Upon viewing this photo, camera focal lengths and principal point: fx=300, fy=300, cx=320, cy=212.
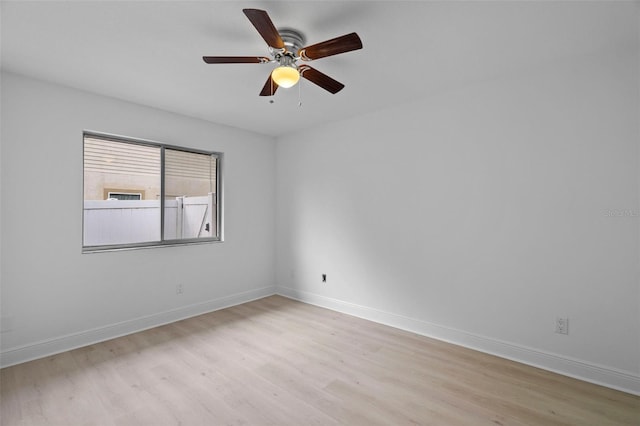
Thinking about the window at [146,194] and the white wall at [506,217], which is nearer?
the white wall at [506,217]

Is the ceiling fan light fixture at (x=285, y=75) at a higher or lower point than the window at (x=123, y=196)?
higher

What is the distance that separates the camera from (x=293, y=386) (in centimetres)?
227

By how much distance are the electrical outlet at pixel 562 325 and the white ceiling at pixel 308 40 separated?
2120mm

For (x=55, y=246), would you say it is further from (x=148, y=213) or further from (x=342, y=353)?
(x=342, y=353)

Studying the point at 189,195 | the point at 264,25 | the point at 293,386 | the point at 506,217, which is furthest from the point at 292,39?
the point at 189,195

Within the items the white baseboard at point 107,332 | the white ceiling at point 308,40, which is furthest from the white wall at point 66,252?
the white ceiling at point 308,40

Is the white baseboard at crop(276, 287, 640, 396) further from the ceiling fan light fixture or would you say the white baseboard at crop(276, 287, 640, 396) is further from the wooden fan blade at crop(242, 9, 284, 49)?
the wooden fan blade at crop(242, 9, 284, 49)

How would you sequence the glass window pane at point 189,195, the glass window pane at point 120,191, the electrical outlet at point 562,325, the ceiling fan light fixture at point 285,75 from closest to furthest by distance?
the ceiling fan light fixture at point 285,75, the electrical outlet at point 562,325, the glass window pane at point 120,191, the glass window pane at point 189,195

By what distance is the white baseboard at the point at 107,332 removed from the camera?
2609 millimetres

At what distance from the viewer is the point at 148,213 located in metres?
3.55

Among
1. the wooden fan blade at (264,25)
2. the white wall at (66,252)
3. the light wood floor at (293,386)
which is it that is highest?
the wooden fan blade at (264,25)

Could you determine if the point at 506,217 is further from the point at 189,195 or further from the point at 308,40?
the point at 189,195

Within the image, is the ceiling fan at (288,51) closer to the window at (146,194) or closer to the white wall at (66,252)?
the white wall at (66,252)

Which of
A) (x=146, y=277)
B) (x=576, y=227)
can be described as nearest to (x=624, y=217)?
(x=576, y=227)
